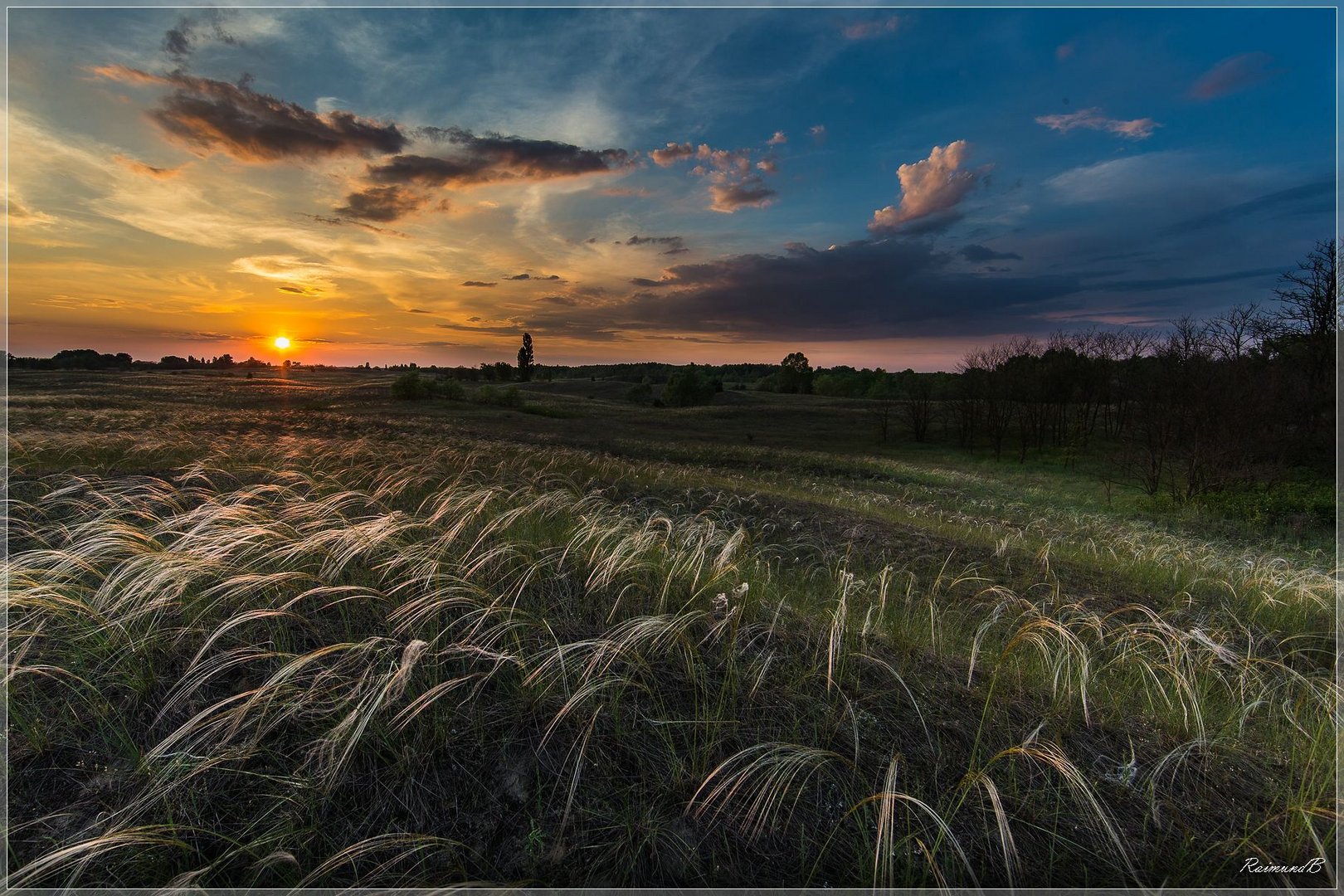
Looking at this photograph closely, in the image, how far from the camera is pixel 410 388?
5450 cm

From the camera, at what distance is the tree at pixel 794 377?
107 m

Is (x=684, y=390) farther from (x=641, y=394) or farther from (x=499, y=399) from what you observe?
(x=499, y=399)

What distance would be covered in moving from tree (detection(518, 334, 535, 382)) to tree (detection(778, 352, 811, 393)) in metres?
53.2

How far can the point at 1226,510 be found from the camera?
2108cm

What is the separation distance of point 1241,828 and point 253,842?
4418 millimetres

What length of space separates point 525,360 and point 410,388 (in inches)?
2366

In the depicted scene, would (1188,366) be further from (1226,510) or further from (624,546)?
(624,546)

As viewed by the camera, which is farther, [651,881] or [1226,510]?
[1226,510]

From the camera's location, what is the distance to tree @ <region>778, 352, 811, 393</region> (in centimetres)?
10656

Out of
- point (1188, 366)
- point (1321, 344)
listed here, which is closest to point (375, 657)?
point (1188, 366)

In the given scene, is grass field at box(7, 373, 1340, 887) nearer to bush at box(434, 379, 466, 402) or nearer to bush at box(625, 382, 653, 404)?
bush at box(434, 379, 466, 402)

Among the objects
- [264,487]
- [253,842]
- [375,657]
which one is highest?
[264,487]

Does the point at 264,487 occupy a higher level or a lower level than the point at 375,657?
higher

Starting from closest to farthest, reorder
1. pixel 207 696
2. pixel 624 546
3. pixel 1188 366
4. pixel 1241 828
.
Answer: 1. pixel 1241 828
2. pixel 207 696
3. pixel 624 546
4. pixel 1188 366
